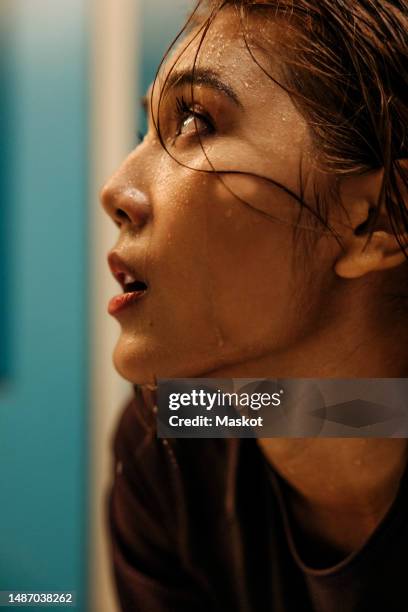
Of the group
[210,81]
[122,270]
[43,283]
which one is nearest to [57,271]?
[43,283]

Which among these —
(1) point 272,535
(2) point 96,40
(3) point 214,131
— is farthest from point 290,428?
(2) point 96,40

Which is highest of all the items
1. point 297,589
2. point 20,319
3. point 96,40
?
point 96,40

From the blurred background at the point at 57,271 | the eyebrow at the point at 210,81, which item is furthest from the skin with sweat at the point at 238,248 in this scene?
the blurred background at the point at 57,271

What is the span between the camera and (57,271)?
653 millimetres

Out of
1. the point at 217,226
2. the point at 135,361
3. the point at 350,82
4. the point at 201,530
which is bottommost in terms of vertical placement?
the point at 201,530

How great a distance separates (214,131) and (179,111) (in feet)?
0.12

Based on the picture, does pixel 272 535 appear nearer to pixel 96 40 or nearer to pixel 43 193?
pixel 43 193

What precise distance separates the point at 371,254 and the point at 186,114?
0.19m

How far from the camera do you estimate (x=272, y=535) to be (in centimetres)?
62

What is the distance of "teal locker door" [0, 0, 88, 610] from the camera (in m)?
0.63

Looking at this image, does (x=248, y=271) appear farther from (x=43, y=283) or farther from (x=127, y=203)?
(x=43, y=283)

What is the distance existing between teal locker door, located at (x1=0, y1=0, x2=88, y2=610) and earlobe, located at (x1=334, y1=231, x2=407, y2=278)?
27 cm

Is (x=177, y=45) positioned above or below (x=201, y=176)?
above

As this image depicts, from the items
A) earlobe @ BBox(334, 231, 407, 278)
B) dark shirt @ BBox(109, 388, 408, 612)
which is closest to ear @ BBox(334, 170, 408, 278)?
earlobe @ BBox(334, 231, 407, 278)
